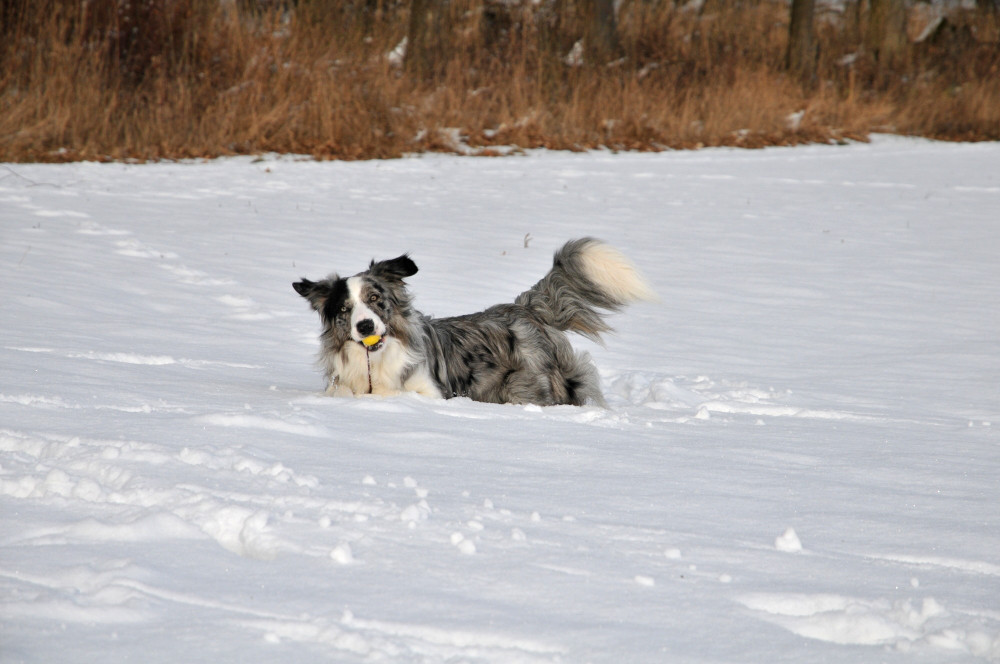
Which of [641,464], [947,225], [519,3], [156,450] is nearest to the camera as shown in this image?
[156,450]

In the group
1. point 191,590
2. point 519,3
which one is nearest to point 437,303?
point 191,590

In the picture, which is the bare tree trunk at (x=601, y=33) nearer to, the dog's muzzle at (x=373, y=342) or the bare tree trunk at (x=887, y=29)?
the bare tree trunk at (x=887, y=29)

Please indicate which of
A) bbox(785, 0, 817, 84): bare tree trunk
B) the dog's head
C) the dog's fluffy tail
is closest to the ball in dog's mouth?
the dog's head

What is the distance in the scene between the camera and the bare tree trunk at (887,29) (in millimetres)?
22766

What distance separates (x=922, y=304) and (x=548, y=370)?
353cm

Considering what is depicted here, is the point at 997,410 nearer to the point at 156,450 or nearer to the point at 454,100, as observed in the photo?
the point at 156,450

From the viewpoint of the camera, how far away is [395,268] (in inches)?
201

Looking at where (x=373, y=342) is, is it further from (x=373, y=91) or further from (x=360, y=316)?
(x=373, y=91)

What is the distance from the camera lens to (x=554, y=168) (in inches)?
539

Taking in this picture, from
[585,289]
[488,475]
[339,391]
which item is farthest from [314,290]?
[488,475]

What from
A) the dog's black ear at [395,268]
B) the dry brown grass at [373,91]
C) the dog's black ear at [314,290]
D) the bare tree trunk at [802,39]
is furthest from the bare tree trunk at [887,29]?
the dog's black ear at [314,290]

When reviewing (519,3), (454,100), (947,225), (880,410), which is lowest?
(880,410)

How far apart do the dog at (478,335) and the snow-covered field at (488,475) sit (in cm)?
30

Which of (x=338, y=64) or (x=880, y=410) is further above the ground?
(x=338, y=64)
